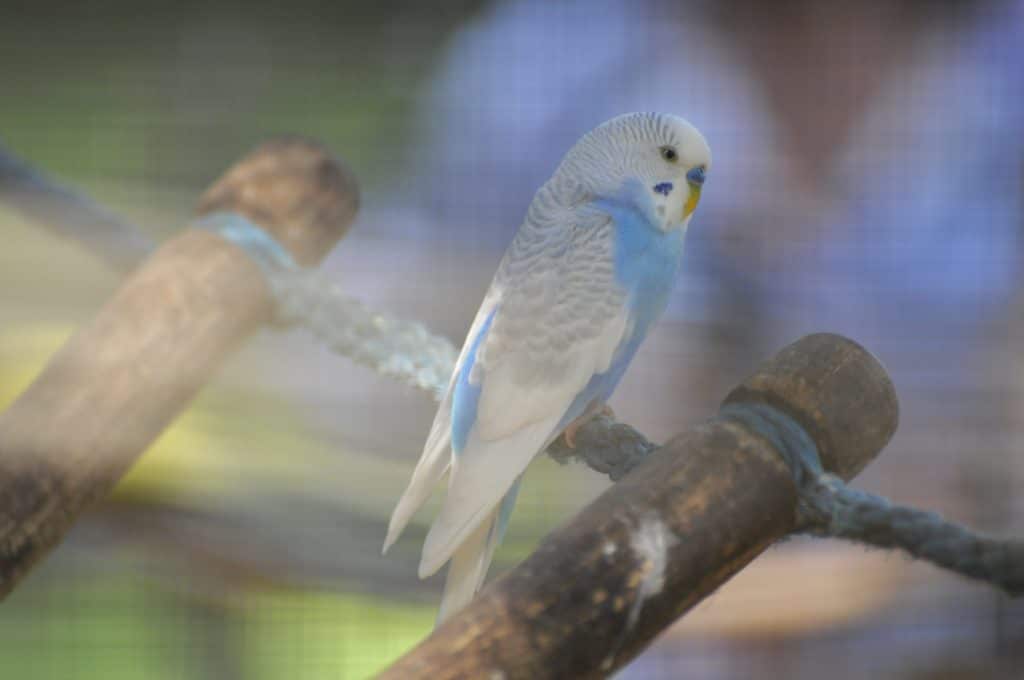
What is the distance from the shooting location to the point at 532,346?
1.81ft

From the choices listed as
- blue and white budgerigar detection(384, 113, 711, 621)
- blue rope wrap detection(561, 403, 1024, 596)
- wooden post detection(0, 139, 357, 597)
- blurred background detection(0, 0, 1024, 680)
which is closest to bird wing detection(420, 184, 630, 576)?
blue and white budgerigar detection(384, 113, 711, 621)

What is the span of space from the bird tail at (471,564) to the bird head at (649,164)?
0.19 m

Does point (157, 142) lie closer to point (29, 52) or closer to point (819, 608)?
point (29, 52)

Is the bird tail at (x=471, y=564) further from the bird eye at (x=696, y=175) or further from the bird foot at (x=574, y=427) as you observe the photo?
the bird eye at (x=696, y=175)

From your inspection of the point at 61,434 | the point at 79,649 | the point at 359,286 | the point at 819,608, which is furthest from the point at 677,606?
the point at 79,649

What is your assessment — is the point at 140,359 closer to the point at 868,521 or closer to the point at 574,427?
the point at 574,427

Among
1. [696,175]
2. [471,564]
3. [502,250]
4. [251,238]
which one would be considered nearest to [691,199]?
[696,175]

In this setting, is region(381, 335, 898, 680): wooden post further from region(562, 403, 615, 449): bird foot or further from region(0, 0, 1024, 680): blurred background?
region(0, 0, 1024, 680): blurred background

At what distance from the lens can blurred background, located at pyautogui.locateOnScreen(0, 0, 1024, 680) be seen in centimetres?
106

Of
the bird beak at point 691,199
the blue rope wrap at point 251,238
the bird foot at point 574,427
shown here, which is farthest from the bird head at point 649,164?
the blue rope wrap at point 251,238

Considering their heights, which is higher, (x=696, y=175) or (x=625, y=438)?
(x=696, y=175)

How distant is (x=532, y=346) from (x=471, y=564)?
0.12m

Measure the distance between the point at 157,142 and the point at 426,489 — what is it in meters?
1.18

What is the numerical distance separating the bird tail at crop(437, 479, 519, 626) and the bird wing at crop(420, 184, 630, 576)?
3 centimetres
